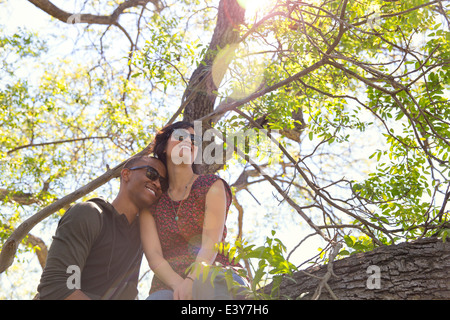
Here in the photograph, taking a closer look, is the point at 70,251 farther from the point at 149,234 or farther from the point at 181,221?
the point at 181,221

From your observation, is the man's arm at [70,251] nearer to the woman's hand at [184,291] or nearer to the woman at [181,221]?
the woman at [181,221]

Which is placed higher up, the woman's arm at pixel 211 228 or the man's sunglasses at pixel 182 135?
the man's sunglasses at pixel 182 135

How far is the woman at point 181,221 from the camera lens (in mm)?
2191

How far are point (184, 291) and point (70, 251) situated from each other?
59cm

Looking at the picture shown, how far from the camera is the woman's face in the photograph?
→ 260 cm

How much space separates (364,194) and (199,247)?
5.81 feet

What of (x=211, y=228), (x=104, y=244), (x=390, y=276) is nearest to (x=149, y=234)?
(x=104, y=244)

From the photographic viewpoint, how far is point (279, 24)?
433 cm

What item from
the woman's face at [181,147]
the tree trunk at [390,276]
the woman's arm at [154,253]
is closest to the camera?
the tree trunk at [390,276]

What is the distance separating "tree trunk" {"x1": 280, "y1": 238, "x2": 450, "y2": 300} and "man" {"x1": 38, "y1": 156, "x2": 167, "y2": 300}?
3.18ft

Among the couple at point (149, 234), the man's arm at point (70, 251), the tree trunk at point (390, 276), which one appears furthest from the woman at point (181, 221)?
the tree trunk at point (390, 276)

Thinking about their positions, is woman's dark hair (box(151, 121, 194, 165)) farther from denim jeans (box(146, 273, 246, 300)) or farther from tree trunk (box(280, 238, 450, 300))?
tree trunk (box(280, 238, 450, 300))
